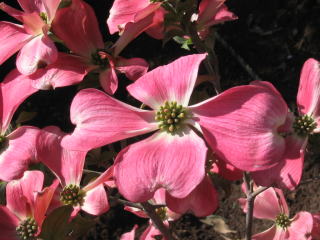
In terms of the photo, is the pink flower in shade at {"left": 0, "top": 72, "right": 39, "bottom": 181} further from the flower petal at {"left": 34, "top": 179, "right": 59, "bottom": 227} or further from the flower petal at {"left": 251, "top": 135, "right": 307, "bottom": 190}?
the flower petal at {"left": 251, "top": 135, "right": 307, "bottom": 190}

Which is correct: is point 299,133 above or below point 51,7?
below

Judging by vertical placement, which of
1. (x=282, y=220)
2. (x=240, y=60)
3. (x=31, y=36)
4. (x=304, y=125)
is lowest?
(x=240, y=60)

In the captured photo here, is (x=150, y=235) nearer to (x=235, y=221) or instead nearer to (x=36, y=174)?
(x=36, y=174)

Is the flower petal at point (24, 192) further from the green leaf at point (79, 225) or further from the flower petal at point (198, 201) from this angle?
the flower petal at point (198, 201)

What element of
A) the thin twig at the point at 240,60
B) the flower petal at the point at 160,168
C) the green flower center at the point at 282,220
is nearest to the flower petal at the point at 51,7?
the flower petal at the point at 160,168

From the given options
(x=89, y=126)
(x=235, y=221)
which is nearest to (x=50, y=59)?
(x=89, y=126)

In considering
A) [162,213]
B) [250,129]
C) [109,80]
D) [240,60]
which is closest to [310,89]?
[250,129]

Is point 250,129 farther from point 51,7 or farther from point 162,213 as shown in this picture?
point 162,213
